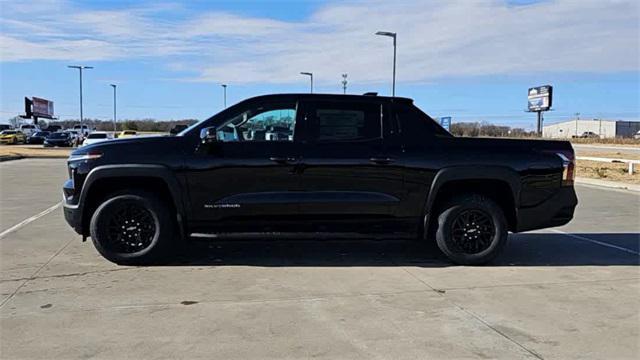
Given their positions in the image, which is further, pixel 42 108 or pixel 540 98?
pixel 42 108

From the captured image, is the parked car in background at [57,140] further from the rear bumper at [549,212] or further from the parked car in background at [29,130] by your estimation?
the rear bumper at [549,212]

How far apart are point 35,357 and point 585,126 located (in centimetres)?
16873

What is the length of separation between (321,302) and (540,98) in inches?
3533

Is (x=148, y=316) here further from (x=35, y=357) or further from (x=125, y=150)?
(x=125, y=150)

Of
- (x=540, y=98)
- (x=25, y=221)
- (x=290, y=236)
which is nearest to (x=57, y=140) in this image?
(x=25, y=221)

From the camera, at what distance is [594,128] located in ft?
506

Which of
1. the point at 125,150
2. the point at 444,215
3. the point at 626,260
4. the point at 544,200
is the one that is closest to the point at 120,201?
the point at 125,150

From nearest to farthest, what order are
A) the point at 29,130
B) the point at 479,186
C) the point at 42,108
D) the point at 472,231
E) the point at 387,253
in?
the point at 472,231
the point at 479,186
the point at 387,253
the point at 29,130
the point at 42,108

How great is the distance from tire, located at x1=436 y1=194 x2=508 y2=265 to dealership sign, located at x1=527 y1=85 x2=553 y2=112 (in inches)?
3275

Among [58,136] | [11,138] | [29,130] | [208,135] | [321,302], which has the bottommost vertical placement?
[321,302]

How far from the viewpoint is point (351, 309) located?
5230 mm

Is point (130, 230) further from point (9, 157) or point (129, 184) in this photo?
point (9, 157)

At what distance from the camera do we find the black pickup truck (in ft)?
21.3

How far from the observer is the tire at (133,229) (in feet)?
21.4
